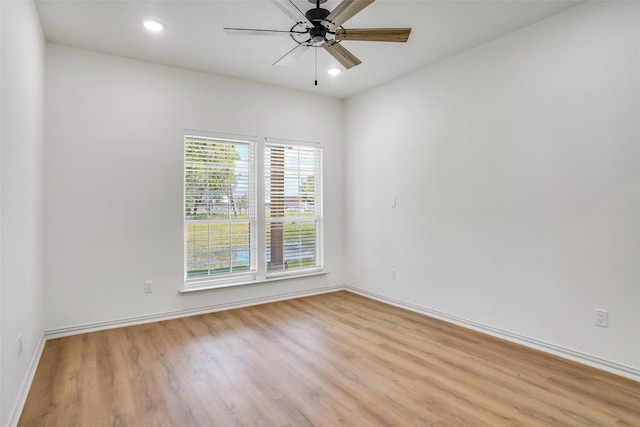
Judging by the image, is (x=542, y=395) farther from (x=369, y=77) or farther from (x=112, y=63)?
(x=112, y=63)

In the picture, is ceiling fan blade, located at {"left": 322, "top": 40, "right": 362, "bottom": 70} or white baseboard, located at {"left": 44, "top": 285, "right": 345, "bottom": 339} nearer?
ceiling fan blade, located at {"left": 322, "top": 40, "right": 362, "bottom": 70}

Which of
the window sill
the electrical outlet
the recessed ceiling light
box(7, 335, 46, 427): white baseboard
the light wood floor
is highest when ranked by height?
the recessed ceiling light

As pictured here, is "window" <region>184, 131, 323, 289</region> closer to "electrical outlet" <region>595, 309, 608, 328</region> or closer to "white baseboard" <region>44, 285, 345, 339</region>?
"white baseboard" <region>44, 285, 345, 339</region>

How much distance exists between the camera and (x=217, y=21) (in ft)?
9.95

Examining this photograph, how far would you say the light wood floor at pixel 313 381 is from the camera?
6.87 ft

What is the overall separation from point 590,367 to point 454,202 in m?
1.83

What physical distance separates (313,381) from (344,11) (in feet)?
8.41

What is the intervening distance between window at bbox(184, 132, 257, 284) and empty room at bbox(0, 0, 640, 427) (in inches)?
1.1

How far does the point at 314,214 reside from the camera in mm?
5176

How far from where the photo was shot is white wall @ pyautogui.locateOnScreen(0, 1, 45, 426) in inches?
73.8

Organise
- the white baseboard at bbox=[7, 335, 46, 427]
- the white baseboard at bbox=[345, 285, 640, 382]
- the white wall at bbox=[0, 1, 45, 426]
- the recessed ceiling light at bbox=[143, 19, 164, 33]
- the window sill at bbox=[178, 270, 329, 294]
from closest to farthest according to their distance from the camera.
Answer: the white wall at bbox=[0, 1, 45, 426] < the white baseboard at bbox=[7, 335, 46, 427] < the white baseboard at bbox=[345, 285, 640, 382] < the recessed ceiling light at bbox=[143, 19, 164, 33] < the window sill at bbox=[178, 270, 329, 294]

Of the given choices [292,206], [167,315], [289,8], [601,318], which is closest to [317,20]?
[289,8]

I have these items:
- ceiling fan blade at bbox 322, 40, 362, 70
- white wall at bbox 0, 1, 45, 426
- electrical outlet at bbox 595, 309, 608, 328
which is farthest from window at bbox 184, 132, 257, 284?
electrical outlet at bbox 595, 309, 608, 328

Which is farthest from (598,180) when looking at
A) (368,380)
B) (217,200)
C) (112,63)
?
(112,63)
